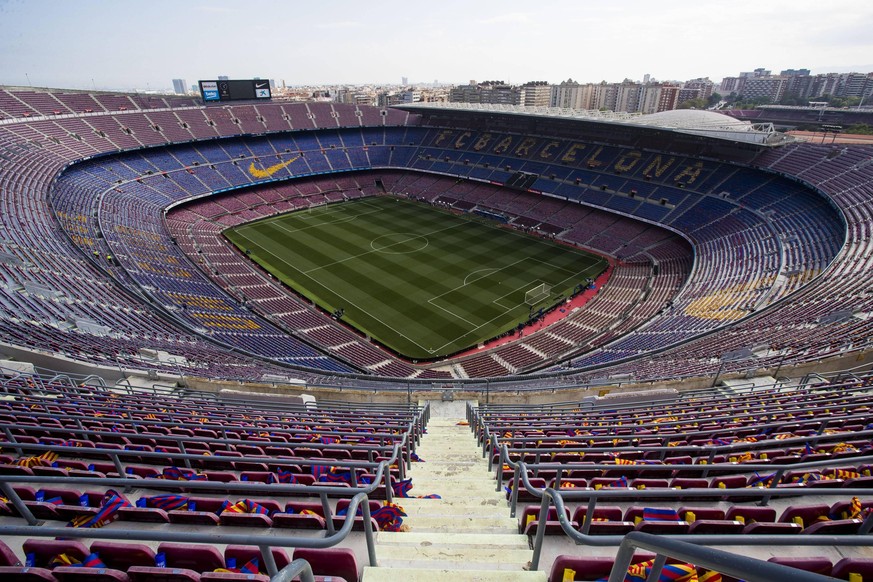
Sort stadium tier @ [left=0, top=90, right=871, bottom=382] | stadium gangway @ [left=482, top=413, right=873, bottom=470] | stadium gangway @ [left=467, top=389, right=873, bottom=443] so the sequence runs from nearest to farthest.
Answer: stadium gangway @ [left=482, top=413, right=873, bottom=470] < stadium gangway @ [left=467, top=389, right=873, bottom=443] < stadium tier @ [left=0, top=90, right=871, bottom=382]

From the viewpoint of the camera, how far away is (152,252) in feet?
130

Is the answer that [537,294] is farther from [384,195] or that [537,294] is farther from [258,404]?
[384,195]

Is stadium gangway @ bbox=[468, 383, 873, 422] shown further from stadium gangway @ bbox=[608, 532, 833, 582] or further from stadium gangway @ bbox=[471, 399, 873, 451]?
stadium gangway @ bbox=[608, 532, 833, 582]

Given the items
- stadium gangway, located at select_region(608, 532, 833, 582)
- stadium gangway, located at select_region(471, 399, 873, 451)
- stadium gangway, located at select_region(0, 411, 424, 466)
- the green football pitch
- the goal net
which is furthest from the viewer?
the goal net

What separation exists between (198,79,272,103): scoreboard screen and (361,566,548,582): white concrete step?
86.8 meters

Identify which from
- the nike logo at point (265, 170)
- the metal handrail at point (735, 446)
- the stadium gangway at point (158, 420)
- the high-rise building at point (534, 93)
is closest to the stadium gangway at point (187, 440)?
the stadium gangway at point (158, 420)

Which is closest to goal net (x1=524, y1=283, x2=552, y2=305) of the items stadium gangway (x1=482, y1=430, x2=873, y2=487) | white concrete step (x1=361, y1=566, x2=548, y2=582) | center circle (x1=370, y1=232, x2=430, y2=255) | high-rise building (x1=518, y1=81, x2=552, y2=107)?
center circle (x1=370, y1=232, x2=430, y2=255)

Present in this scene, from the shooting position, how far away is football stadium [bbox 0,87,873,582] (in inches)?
199

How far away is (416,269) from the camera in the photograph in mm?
46719

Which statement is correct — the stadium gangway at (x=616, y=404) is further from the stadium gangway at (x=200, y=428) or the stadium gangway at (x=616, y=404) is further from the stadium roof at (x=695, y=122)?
the stadium roof at (x=695, y=122)

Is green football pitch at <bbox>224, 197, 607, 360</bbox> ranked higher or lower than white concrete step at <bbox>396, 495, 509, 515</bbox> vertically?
lower

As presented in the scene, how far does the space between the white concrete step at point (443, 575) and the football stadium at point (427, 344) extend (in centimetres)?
3

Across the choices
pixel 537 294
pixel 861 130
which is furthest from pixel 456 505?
pixel 861 130

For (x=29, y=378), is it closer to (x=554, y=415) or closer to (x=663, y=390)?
(x=554, y=415)
